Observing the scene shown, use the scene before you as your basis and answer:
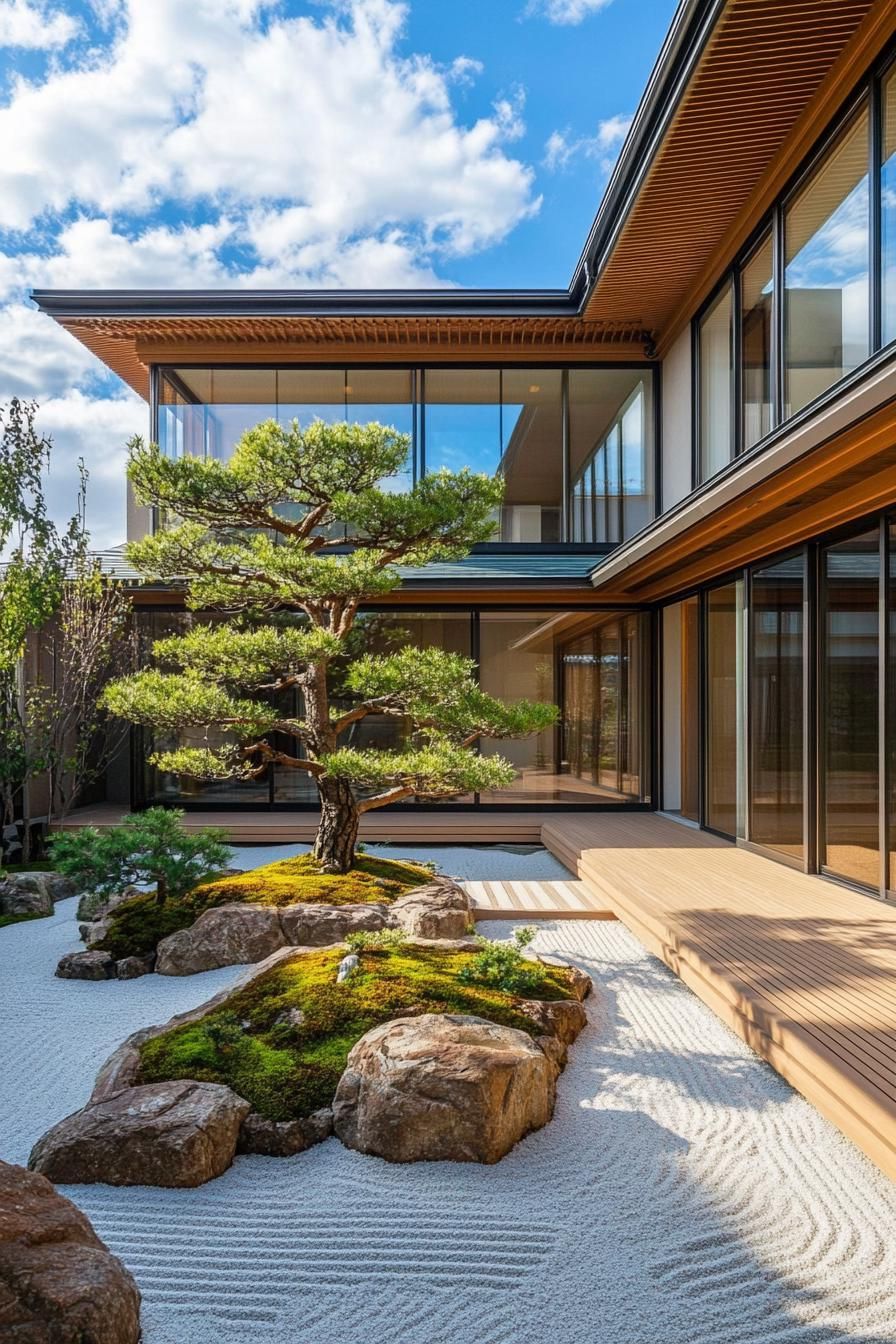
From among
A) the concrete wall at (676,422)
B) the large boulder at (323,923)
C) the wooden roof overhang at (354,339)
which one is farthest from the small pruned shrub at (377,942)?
the wooden roof overhang at (354,339)

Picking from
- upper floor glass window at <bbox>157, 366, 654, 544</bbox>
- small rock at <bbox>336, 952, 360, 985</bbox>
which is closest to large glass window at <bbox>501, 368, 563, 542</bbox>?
upper floor glass window at <bbox>157, 366, 654, 544</bbox>

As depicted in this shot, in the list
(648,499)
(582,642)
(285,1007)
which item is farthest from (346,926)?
(648,499)

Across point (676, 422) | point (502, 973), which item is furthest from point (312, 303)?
point (502, 973)

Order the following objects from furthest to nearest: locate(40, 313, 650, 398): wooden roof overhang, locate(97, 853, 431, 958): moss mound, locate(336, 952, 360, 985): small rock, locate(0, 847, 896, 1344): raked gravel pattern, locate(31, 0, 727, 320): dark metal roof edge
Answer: locate(40, 313, 650, 398): wooden roof overhang < locate(31, 0, 727, 320): dark metal roof edge < locate(97, 853, 431, 958): moss mound < locate(336, 952, 360, 985): small rock < locate(0, 847, 896, 1344): raked gravel pattern

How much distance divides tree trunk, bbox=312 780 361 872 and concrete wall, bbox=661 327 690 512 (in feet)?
17.0

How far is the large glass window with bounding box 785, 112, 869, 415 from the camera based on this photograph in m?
5.37

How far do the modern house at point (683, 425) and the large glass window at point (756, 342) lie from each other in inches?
1.6

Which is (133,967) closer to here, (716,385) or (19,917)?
(19,917)

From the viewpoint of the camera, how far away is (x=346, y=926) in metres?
5.49

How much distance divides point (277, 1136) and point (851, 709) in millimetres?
4610

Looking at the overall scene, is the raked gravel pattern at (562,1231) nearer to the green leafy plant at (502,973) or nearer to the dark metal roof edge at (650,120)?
the green leafy plant at (502,973)

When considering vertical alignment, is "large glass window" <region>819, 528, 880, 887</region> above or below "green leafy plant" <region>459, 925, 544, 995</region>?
above

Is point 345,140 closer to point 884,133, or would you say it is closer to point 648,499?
point 648,499

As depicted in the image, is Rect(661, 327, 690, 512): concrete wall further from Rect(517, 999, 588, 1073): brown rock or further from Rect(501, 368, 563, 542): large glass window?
Rect(517, 999, 588, 1073): brown rock
